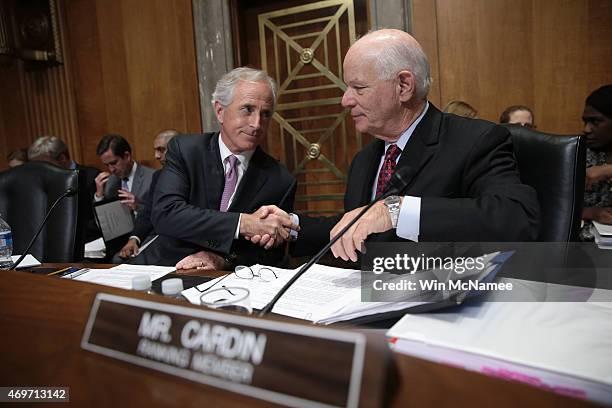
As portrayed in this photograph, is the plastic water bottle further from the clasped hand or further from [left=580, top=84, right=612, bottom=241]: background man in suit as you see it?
[left=580, top=84, right=612, bottom=241]: background man in suit

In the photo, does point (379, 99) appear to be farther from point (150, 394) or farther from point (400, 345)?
point (150, 394)

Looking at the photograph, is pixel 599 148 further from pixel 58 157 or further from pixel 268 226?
pixel 58 157

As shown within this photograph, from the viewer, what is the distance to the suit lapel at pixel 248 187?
203 cm

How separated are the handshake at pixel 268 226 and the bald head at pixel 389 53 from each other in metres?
0.63

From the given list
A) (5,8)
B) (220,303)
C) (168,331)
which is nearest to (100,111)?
(5,8)

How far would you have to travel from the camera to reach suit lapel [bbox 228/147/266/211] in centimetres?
203

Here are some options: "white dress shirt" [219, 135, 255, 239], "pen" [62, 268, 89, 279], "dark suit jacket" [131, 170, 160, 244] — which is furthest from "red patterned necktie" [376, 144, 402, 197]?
"dark suit jacket" [131, 170, 160, 244]

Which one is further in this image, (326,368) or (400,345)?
(400,345)

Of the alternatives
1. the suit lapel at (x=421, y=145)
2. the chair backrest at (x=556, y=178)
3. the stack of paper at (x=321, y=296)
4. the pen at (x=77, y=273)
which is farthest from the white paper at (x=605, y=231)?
the pen at (x=77, y=273)

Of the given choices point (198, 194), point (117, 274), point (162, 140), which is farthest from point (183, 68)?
point (117, 274)

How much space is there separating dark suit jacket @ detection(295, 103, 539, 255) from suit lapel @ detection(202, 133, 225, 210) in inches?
17.8

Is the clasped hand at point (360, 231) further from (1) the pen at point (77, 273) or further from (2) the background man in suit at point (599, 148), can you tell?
(2) the background man in suit at point (599, 148)

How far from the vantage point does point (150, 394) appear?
1.84ft

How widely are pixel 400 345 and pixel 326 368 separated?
22 centimetres
